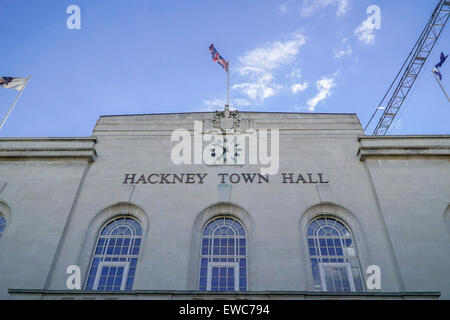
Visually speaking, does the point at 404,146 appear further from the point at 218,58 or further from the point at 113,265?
the point at 113,265

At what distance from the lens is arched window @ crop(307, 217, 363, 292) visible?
13352 mm

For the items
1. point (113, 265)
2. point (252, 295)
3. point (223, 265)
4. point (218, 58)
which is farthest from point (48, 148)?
point (252, 295)

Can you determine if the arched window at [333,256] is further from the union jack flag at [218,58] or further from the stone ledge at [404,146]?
the union jack flag at [218,58]

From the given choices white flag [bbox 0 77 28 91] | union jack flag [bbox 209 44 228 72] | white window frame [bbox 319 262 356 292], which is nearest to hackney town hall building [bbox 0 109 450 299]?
white window frame [bbox 319 262 356 292]

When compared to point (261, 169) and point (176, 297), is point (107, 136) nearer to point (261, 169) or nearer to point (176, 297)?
point (261, 169)

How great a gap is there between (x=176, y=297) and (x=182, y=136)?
873cm

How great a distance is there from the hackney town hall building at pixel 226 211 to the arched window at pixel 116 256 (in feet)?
0.16

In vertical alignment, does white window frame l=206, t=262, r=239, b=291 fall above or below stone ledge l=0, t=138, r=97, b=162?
below

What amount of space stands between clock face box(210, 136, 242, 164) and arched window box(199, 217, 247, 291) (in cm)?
311

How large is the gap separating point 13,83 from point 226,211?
13675 millimetres

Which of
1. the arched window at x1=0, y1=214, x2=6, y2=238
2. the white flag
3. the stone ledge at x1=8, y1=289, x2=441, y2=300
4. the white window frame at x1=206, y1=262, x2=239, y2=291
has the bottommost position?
the stone ledge at x1=8, y1=289, x2=441, y2=300

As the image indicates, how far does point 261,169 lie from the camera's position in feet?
55.3

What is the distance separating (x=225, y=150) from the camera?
1777 centimetres

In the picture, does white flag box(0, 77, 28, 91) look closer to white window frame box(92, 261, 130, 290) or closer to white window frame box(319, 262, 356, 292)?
white window frame box(92, 261, 130, 290)
